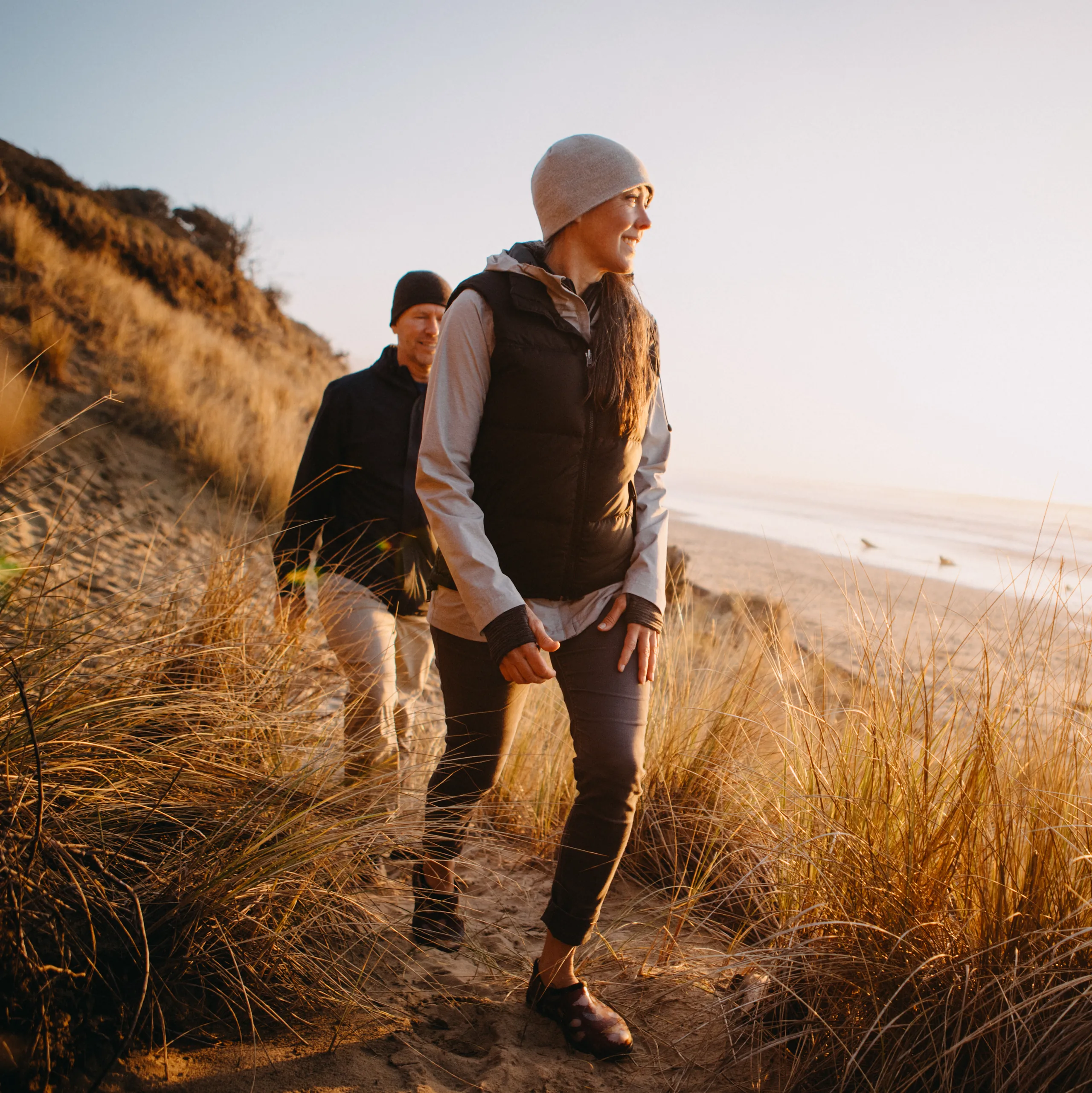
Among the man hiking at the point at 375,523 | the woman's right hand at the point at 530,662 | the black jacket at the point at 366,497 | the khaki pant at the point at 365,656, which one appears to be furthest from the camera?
the black jacket at the point at 366,497

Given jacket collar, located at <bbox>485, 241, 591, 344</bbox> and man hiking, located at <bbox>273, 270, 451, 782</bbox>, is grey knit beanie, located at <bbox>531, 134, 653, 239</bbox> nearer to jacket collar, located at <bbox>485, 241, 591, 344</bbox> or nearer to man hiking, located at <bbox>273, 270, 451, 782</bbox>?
jacket collar, located at <bbox>485, 241, 591, 344</bbox>

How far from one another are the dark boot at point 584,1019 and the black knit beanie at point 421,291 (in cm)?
261

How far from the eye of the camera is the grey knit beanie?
2061 millimetres

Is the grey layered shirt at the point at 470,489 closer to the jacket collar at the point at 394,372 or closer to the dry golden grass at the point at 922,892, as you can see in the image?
the dry golden grass at the point at 922,892

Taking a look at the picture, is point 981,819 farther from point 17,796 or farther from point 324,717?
point 17,796

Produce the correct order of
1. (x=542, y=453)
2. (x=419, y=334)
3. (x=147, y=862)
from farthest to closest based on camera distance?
(x=419, y=334), (x=542, y=453), (x=147, y=862)

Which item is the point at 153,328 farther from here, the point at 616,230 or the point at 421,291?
the point at 616,230

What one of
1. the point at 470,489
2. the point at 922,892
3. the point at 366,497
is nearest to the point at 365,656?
the point at 366,497

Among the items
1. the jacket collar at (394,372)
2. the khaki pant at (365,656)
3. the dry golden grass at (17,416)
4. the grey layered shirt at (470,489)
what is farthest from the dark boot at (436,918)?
the dry golden grass at (17,416)

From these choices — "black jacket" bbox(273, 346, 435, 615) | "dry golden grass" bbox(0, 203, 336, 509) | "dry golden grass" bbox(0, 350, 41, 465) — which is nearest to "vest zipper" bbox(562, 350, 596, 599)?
"black jacket" bbox(273, 346, 435, 615)

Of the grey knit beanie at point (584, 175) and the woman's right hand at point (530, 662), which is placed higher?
the grey knit beanie at point (584, 175)

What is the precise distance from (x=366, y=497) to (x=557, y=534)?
1.50 m

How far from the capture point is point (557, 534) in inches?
78.2

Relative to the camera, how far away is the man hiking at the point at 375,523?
295cm
